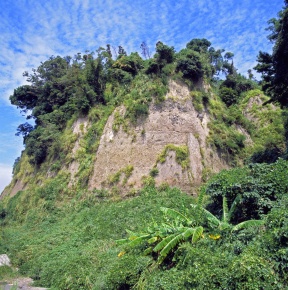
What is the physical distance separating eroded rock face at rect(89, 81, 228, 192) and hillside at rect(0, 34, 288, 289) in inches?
3.0

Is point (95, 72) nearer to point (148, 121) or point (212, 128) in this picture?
point (148, 121)

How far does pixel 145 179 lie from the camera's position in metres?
19.5

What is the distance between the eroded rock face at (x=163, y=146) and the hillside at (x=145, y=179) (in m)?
0.08

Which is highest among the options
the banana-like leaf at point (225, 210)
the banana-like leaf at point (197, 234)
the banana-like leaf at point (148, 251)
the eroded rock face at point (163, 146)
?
the eroded rock face at point (163, 146)

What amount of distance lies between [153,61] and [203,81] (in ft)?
14.1

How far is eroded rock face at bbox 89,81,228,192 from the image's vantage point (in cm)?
1964

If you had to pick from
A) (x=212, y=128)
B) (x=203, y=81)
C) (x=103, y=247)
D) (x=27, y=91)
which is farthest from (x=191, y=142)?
(x=27, y=91)

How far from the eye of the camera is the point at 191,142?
67.8 ft

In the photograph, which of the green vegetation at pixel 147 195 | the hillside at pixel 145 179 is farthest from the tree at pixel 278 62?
the hillside at pixel 145 179

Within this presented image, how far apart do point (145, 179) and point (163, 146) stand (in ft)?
8.71

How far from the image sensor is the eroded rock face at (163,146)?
19641mm

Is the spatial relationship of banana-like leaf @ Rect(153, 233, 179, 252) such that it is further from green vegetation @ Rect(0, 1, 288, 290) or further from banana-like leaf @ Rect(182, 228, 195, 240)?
banana-like leaf @ Rect(182, 228, 195, 240)

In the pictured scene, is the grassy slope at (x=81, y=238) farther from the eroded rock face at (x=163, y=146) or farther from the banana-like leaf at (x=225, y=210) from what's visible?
the banana-like leaf at (x=225, y=210)

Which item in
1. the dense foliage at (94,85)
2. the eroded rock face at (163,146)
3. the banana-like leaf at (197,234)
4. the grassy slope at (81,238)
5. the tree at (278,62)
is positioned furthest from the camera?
the dense foliage at (94,85)
